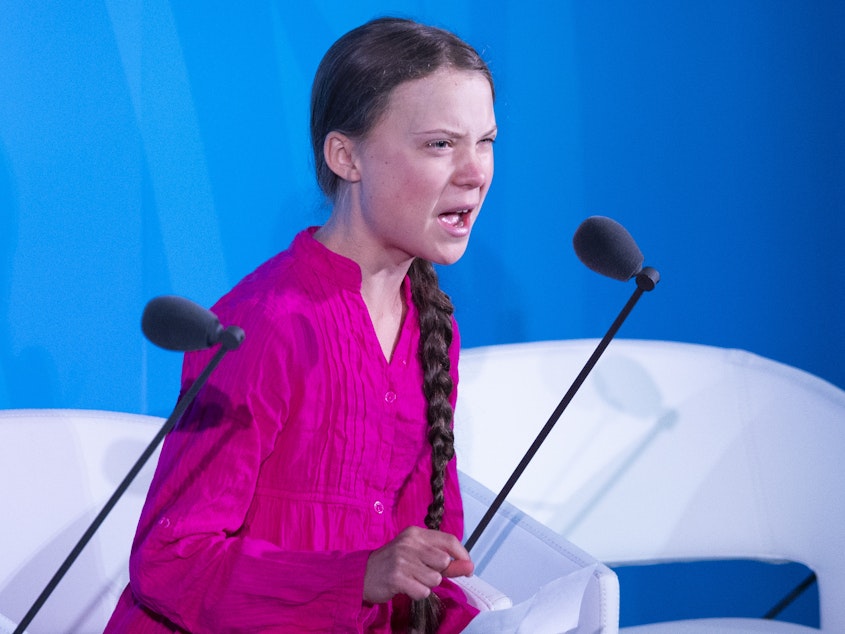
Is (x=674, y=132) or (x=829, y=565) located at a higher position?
(x=674, y=132)

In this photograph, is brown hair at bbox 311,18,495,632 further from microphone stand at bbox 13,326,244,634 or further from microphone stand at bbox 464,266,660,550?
microphone stand at bbox 13,326,244,634

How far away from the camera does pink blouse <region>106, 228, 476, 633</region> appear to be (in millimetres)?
1062

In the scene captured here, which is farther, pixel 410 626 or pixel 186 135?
pixel 186 135

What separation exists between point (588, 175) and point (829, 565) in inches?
31.2

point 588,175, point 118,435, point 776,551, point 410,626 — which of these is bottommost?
point 776,551

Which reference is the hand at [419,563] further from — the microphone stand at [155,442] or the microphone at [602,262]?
the microphone stand at [155,442]

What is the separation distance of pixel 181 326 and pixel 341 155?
0.39 metres

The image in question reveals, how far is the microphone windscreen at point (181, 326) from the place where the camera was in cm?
86

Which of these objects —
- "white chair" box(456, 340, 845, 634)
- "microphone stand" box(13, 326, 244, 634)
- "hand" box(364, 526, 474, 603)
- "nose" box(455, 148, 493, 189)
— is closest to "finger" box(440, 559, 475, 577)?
"hand" box(364, 526, 474, 603)

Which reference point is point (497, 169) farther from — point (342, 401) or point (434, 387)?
point (342, 401)

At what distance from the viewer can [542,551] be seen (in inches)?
55.7

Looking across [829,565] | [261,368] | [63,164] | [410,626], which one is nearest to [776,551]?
[829,565]

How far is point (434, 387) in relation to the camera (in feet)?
4.25

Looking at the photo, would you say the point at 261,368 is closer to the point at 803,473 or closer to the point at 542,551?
the point at 542,551
